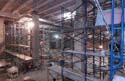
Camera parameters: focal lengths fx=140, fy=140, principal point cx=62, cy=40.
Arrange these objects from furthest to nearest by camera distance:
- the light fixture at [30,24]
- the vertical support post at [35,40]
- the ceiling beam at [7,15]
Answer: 1. the ceiling beam at [7,15]
2. the light fixture at [30,24]
3. the vertical support post at [35,40]

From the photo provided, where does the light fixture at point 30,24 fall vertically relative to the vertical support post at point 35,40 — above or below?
above

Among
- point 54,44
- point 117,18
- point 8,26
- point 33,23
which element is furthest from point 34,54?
point 54,44

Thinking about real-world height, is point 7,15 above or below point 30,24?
above

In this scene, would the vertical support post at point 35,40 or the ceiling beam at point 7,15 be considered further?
the ceiling beam at point 7,15

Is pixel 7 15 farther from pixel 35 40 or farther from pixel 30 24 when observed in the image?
pixel 35 40

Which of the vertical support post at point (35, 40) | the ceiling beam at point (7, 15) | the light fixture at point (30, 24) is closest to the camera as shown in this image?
the vertical support post at point (35, 40)

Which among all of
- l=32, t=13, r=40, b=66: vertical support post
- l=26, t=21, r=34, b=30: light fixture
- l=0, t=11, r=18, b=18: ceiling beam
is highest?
l=0, t=11, r=18, b=18: ceiling beam

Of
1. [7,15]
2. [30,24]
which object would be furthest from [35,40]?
[7,15]

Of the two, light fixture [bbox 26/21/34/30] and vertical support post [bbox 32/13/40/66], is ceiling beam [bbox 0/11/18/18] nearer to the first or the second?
light fixture [bbox 26/21/34/30]

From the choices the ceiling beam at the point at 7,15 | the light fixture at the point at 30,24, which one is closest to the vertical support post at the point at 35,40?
the light fixture at the point at 30,24

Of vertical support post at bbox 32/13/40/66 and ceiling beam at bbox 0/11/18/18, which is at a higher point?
ceiling beam at bbox 0/11/18/18

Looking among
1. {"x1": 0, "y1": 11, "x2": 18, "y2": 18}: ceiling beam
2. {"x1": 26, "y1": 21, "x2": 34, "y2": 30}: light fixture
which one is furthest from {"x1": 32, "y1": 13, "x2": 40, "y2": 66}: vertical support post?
{"x1": 0, "y1": 11, "x2": 18, "y2": 18}: ceiling beam

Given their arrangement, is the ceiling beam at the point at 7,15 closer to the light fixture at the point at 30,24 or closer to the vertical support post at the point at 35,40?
the light fixture at the point at 30,24

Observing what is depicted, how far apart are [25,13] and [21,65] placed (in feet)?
10.5
